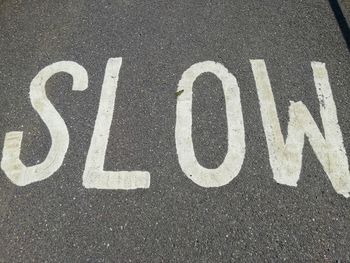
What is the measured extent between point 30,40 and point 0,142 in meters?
1.59

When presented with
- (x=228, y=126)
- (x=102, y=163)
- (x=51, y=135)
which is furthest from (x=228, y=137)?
(x=51, y=135)

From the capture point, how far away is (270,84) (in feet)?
14.9

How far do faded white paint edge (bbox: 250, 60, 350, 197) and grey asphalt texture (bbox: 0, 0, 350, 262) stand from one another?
0.07m

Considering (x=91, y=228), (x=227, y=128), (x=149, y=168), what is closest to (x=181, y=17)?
(x=227, y=128)

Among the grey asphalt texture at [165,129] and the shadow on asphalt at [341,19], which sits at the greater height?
the shadow on asphalt at [341,19]

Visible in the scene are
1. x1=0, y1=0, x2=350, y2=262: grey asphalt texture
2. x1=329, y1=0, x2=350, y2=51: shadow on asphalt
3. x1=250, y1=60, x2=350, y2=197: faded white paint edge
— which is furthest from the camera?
x1=329, y1=0, x2=350, y2=51: shadow on asphalt

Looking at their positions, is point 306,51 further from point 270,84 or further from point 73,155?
point 73,155

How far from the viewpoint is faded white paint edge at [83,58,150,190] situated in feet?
12.6

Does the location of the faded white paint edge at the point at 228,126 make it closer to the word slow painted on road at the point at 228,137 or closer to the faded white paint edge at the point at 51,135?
the word slow painted on road at the point at 228,137

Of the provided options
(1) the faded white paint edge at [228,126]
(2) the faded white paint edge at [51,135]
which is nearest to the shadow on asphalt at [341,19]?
(1) the faded white paint edge at [228,126]

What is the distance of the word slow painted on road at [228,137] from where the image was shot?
3.87 metres

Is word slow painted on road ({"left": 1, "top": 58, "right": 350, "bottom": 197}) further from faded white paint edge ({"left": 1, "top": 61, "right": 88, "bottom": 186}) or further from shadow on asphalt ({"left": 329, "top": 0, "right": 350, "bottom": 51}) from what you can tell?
shadow on asphalt ({"left": 329, "top": 0, "right": 350, "bottom": 51})

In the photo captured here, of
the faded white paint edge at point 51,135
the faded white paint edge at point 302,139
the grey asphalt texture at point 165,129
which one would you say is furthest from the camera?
the faded white paint edge at point 51,135

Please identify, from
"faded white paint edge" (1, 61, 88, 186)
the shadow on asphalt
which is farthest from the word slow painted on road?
the shadow on asphalt
